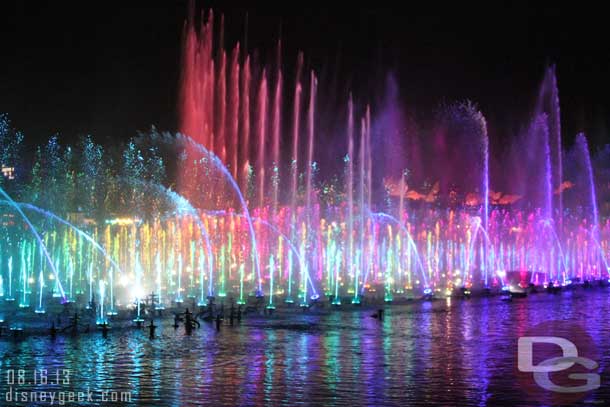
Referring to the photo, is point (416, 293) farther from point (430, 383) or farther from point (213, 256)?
point (430, 383)

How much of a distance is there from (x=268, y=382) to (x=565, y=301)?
26143mm

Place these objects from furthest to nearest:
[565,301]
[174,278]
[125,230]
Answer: [125,230], [174,278], [565,301]

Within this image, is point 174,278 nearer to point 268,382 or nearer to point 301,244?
point 301,244

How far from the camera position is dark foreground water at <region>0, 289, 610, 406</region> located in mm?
14016

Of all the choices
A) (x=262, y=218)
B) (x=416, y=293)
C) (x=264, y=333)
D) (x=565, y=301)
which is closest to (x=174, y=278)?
(x=262, y=218)

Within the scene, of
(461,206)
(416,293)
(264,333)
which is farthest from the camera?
(461,206)

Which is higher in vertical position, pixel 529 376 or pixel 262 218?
pixel 262 218

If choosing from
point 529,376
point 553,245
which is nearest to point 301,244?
point 553,245

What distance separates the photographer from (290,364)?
57.7 ft

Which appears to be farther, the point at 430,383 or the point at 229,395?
the point at 430,383

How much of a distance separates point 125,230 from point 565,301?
32.1 metres

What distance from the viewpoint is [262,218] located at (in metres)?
51.9

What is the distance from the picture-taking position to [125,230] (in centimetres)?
5853

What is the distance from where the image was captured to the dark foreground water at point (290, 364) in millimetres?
14016
